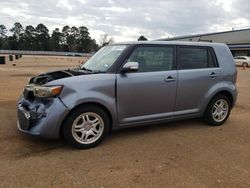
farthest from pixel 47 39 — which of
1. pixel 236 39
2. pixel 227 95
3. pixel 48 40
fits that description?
pixel 227 95

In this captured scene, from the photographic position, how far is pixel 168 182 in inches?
148

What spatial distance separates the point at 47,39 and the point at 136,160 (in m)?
132

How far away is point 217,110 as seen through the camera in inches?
256

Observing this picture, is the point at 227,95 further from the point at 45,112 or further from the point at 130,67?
the point at 45,112

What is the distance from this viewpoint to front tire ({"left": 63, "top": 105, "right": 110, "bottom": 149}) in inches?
187

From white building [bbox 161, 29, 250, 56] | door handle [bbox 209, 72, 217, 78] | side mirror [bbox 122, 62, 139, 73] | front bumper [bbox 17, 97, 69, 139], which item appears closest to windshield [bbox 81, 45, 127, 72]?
side mirror [bbox 122, 62, 139, 73]

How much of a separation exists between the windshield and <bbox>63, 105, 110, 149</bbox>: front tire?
789 mm

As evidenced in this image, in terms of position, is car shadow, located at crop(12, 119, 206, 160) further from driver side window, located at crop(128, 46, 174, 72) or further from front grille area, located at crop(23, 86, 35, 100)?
driver side window, located at crop(128, 46, 174, 72)

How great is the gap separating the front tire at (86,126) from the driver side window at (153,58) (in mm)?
1117

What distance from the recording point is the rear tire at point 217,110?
21.0 feet

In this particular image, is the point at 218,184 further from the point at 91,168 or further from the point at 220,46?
the point at 220,46

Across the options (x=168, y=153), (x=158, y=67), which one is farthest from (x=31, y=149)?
(x=158, y=67)

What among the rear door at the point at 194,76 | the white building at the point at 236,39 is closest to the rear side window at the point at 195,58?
the rear door at the point at 194,76

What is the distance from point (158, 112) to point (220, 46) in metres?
2.11
